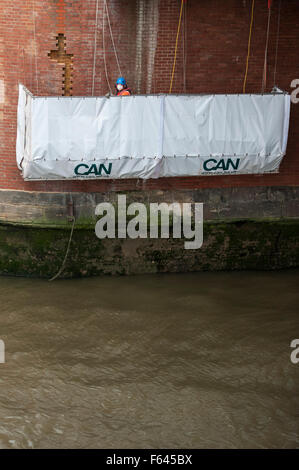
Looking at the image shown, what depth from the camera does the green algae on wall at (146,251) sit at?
1317 cm

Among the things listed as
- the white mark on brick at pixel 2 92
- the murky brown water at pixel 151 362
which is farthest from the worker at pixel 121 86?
the murky brown water at pixel 151 362

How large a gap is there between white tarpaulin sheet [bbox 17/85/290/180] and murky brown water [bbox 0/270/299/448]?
2240 mm

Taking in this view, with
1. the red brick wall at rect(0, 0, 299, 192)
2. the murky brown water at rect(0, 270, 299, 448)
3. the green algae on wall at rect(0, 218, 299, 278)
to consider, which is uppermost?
the red brick wall at rect(0, 0, 299, 192)

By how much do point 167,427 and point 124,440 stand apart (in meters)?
0.62

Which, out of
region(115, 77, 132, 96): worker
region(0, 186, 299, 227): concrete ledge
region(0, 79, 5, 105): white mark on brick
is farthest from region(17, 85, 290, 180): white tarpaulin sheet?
region(0, 186, 299, 227): concrete ledge

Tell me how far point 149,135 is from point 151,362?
4.19 m

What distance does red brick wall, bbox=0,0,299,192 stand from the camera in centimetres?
1252

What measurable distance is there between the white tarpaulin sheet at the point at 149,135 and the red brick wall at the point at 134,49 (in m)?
Answer: 0.49

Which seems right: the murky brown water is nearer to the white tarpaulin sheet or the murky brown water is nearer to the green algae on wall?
the green algae on wall

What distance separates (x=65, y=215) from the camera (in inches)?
517

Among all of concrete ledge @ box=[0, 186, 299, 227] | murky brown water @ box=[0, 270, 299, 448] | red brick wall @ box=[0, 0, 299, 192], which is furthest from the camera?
concrete ledge @ box=[0, 186, 299, 227]

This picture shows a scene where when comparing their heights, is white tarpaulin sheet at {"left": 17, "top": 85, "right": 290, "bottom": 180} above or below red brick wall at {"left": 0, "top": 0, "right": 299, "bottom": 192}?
below

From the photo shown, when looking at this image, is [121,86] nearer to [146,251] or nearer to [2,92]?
[2,92]
